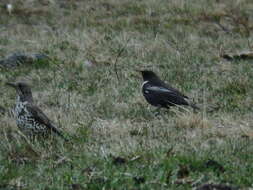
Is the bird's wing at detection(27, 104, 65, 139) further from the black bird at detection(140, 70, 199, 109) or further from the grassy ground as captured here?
the black bird at detection(140, 70, 199, 109)

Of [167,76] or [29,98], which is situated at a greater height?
[29,98]

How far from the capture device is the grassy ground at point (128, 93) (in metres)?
5.94

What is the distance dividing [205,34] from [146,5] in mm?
2724

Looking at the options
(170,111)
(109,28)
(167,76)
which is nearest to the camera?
(170,111)

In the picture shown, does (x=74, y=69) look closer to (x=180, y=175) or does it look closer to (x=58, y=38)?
(x=58, y=38)

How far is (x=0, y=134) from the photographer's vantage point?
25.1ft

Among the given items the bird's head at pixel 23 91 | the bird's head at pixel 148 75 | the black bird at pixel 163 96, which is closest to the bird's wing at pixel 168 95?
the black bird at pixel 163 96

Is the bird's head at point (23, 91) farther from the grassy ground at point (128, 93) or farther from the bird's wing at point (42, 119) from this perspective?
the grassy ground at point (128, 93)

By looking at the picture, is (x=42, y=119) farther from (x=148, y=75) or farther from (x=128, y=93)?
(x=148, y=75)

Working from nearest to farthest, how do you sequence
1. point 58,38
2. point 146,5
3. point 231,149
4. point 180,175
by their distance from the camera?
point 180,175, point 231,149, point 58,38, point 146,5

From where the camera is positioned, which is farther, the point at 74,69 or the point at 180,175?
the point at 74,69

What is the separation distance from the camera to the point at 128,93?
9.90 meters

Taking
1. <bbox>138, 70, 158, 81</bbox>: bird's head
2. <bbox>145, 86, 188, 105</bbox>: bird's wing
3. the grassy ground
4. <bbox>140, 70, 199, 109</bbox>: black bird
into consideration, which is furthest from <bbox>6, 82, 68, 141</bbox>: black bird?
<bbox>138, 70, 158, 81</bbox>: bird's head

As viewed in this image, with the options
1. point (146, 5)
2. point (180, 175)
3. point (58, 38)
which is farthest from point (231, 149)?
point (146, 5)
